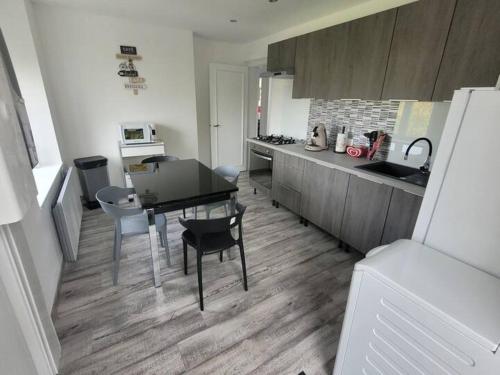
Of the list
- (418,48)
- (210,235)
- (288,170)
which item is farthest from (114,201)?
(418,48)

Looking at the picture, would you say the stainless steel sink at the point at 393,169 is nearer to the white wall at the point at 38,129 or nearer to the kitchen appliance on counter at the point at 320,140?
the kitchen appliance on counter at the point at 320,140

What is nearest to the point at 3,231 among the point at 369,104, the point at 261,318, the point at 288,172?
the point at 261,318

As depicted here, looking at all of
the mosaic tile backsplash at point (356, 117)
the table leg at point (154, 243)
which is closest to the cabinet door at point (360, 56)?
the mosaic tile backsplash at point (356, 117)

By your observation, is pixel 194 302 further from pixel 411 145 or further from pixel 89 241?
pixel 411 145

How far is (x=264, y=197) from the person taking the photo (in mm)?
3986

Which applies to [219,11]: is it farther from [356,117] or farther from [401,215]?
[401,215]

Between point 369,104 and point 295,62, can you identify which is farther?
point 295,62

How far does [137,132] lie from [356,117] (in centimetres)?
309

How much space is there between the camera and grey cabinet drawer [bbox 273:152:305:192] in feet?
9.81

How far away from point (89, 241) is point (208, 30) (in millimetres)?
3491

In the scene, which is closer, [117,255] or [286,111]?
[117,255]

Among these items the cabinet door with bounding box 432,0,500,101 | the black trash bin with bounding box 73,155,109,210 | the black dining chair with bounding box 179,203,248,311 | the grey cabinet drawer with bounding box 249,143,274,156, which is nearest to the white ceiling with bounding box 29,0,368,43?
the cabinet door with bounding box 432,0,500,101

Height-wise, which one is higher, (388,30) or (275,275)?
(388,30)

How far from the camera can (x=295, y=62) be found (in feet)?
10.3
